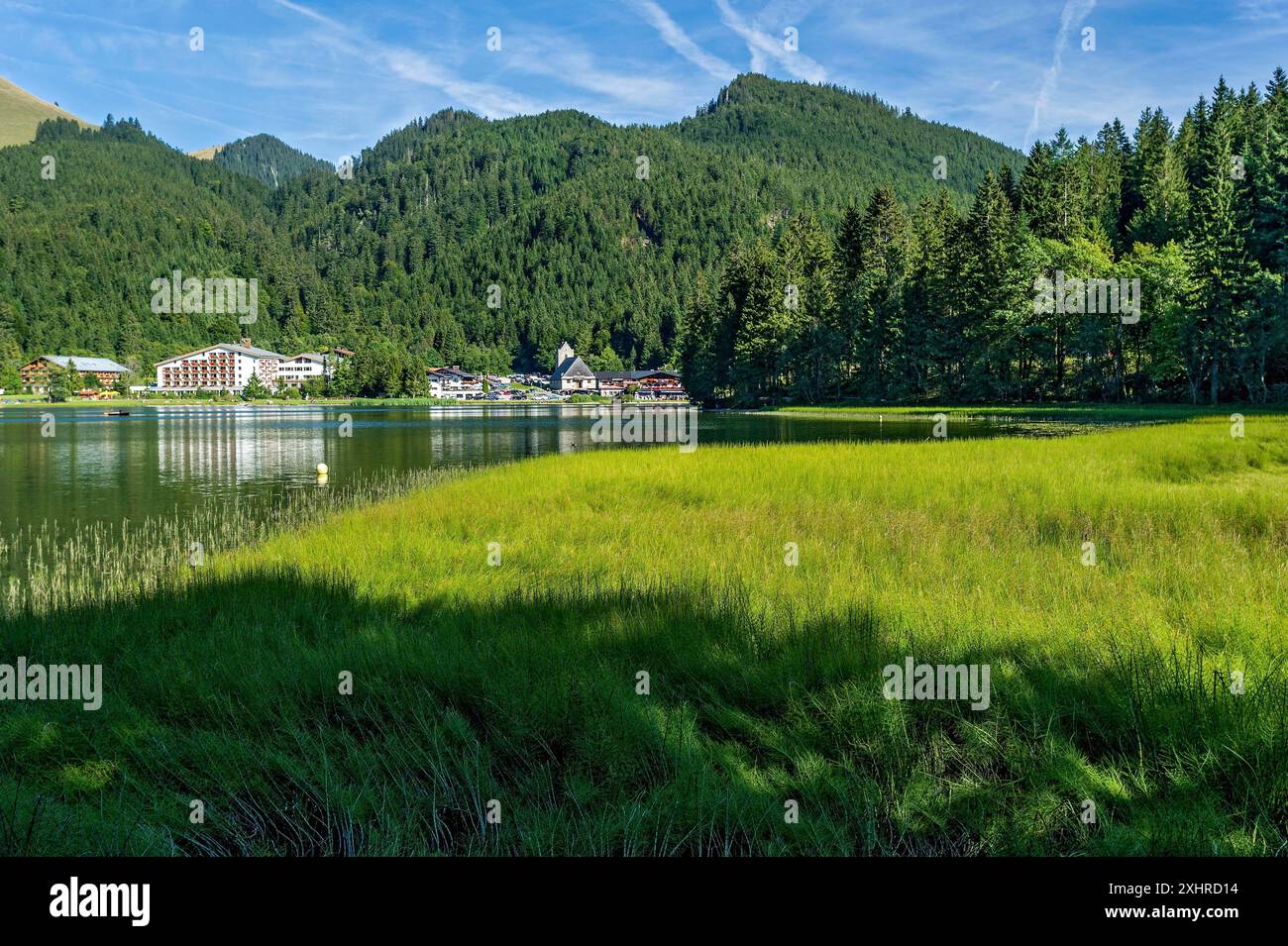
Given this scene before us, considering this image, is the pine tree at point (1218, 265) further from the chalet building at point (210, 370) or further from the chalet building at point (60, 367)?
the chalet building at point (60, 367)

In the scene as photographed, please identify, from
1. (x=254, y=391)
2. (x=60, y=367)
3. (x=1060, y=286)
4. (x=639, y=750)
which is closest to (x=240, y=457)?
(x=639, y=750)

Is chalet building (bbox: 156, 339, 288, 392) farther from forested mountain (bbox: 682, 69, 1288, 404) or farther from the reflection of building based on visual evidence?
the reflection of building

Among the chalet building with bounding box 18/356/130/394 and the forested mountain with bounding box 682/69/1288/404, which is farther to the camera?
the chalet building with bounding box 18/356/130/394

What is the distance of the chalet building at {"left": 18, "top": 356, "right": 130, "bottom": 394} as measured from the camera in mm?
173750

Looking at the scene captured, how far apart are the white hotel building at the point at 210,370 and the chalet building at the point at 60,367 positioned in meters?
9.41

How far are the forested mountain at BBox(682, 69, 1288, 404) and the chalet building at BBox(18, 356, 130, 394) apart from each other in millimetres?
161736

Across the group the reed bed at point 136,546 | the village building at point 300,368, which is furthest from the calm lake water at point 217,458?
the village building at point 300,368

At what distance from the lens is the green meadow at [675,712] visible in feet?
12.9

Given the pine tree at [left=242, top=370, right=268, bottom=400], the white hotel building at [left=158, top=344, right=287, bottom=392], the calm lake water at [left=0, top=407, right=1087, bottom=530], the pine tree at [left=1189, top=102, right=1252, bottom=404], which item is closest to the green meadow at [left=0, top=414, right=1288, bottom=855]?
the calm lake water at [left=0, top=407, right=1087, bottom=530]

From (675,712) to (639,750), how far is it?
0.51 m

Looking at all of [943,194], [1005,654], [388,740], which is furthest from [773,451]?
[943,194]

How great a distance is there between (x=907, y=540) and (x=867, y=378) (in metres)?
70.5

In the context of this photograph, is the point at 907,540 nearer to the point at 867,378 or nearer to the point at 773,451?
the point at 773,451
